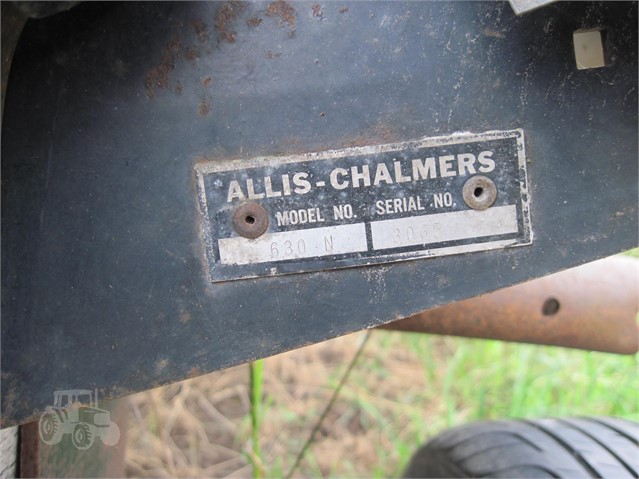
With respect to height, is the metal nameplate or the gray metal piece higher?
the gray metal piece

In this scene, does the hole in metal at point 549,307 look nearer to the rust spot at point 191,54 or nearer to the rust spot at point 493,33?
the rust spot at point 493,33

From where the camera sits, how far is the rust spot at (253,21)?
0.71 metres

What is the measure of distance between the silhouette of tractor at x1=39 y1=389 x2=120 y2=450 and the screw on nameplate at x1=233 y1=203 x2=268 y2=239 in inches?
9.0

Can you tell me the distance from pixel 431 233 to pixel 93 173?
34cm

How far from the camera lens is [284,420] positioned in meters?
2.31

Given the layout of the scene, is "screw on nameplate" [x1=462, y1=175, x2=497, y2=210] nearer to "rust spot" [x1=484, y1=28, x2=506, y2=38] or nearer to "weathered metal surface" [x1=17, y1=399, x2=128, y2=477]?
"rust spot" [x1=484, y1=28, x2=506, y2=38]

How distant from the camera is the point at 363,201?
2.39 feet

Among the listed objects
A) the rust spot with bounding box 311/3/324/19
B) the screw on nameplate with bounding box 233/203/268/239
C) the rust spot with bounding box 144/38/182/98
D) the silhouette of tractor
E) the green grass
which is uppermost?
the rust spot with bounding box 311/3/324/19

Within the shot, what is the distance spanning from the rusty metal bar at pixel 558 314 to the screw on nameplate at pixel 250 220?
51cm

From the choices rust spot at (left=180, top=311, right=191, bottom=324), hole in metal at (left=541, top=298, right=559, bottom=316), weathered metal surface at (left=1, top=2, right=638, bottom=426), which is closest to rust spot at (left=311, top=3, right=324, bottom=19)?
weathered metal surface at (left=1, top=2, right=638, bottom=426)

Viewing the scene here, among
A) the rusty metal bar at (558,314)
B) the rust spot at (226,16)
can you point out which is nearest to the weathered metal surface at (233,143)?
the rust spot at (226,16)

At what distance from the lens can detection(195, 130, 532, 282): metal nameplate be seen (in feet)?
2.38

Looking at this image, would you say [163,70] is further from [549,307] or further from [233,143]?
[549,307]

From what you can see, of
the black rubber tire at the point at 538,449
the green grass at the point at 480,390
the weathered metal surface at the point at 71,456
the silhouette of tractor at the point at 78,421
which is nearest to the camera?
the silhouette of tractor at the point at 78,421
